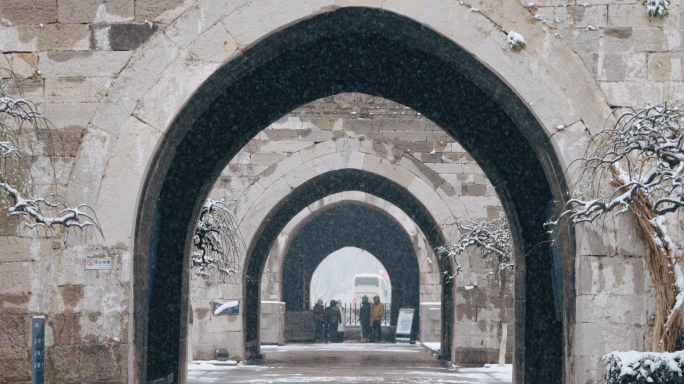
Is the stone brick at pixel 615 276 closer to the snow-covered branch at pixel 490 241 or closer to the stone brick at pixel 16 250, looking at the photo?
the stone brick at pixel 16 250

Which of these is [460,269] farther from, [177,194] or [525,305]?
[177,194]

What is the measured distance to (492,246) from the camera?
11.4 metres

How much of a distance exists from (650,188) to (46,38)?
3.95 meters

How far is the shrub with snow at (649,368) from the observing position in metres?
4.76

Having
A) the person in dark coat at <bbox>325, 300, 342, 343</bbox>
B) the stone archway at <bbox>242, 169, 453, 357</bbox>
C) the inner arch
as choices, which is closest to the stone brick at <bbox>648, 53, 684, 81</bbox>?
the stone archway at <bbox>242, 169, 453, 357</bbox>

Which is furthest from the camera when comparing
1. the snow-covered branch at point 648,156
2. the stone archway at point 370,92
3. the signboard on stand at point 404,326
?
the signboard on stand at point 404,326

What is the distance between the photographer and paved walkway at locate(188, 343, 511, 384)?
1050cm

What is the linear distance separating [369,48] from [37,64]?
2.49 metres

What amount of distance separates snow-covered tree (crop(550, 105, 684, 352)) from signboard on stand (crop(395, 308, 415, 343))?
51.1 ft

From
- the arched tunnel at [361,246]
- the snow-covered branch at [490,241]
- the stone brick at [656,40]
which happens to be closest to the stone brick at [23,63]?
the stone brick at [656,40]

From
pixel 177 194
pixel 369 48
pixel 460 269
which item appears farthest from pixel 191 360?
pixel 369 48

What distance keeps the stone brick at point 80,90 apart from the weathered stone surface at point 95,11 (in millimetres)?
403

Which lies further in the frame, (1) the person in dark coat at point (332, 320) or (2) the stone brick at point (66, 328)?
(1) the person in dark coat at point (332, 320)

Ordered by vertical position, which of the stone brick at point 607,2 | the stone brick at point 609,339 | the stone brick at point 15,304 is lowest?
the stone brick at point 609,339
